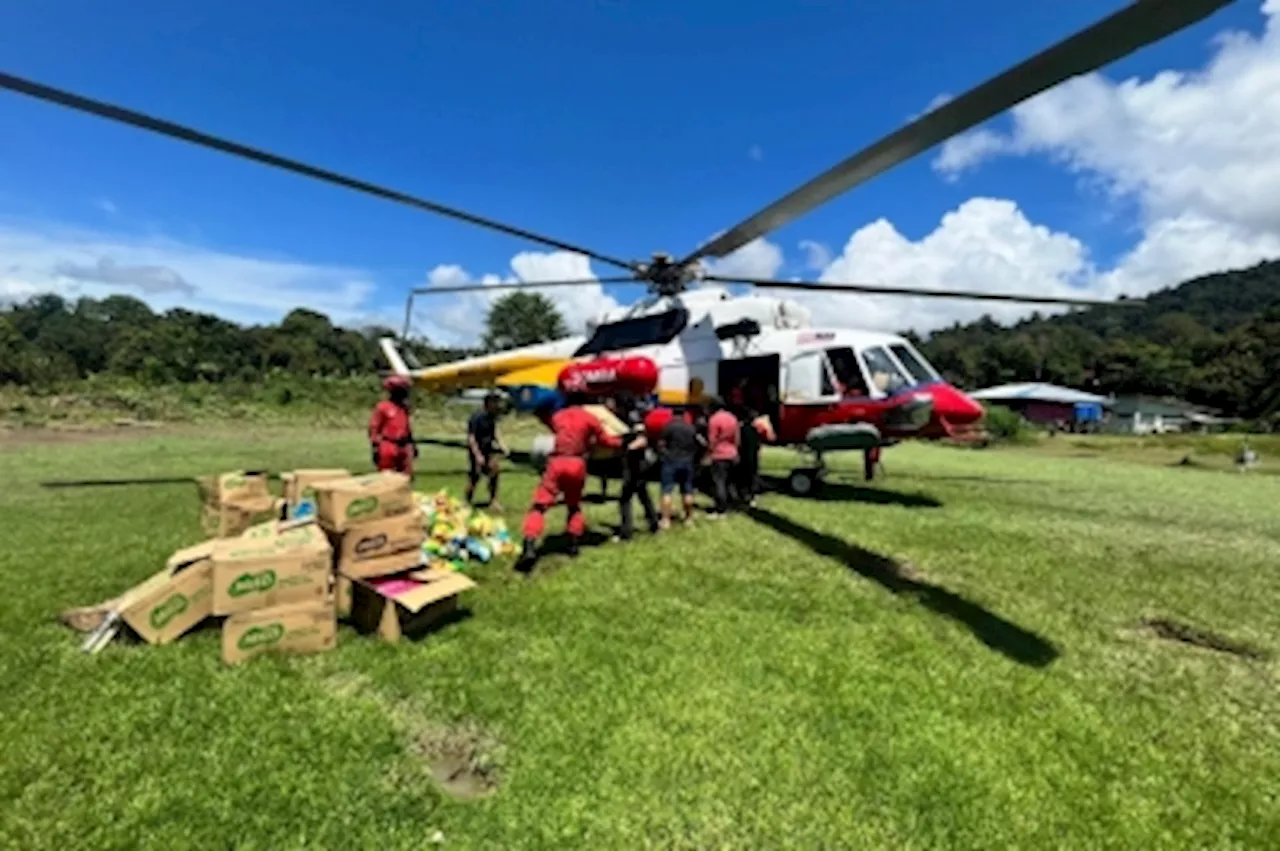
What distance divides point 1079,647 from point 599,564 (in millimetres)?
3950

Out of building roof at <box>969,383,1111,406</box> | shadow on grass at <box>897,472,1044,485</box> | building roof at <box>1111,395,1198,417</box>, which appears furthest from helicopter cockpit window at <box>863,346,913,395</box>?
building roof at <box>1111,395,1198,417</box>

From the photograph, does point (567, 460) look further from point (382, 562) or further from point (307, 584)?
point (307, 584)

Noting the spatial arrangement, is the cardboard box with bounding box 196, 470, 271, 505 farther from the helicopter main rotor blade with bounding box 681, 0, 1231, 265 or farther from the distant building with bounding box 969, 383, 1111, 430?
the distant building with bounding box 969, 383, 1111, 430

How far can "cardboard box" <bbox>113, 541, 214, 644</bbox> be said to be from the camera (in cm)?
441

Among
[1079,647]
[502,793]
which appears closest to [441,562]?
[502,793]

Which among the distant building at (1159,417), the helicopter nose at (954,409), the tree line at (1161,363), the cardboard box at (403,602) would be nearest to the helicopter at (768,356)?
the helicopter nose at (954,409)

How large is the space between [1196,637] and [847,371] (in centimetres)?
598

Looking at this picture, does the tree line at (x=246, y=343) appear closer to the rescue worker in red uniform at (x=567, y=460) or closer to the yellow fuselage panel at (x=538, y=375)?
the yellow fuselage panel at (x=538, y=375)

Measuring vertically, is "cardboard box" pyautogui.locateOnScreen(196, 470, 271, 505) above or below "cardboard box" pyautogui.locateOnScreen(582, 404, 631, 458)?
below

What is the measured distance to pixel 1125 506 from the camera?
11.9 m

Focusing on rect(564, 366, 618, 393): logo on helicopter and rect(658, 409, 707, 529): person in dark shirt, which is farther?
rect(564, 366, 618, 393): logo on helicopter

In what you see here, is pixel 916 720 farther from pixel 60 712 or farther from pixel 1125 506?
pixel 1125 506

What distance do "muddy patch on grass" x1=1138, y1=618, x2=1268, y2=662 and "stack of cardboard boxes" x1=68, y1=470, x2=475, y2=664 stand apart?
17.3 ft

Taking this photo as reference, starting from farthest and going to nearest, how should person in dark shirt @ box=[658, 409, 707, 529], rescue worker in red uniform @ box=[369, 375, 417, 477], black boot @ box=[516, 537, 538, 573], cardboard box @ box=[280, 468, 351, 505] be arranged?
person in dark shirt @ box=[658, 409, 707, 529], rescue worker in red uniform @ box=[369, 375, 417, 477], cardboard box @ box=[280, 468, 351, 505], black boot @ box=[516, 537, 538, 573]
